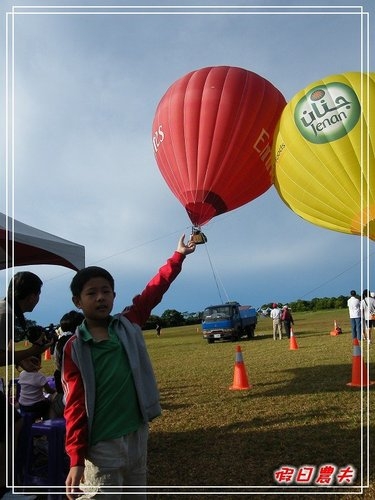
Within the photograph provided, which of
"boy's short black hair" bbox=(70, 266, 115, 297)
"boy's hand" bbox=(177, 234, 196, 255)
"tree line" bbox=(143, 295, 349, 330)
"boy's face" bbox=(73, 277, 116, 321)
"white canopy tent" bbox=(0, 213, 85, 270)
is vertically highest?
"white canopy tent" bbox=(0, 213, 85, 270)

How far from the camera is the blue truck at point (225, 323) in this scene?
2250 centimetres

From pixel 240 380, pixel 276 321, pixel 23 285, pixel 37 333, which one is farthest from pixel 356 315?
pixel 23 285

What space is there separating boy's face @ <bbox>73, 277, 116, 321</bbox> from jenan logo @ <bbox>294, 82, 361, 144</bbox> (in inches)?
217

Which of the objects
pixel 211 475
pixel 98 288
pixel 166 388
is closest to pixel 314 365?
pixel 166 388

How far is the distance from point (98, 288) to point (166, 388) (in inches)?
273

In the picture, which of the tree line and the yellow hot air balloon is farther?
the tree line

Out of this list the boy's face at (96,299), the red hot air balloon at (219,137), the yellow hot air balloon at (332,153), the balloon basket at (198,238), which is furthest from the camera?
the red hot air balloon at (219,137)

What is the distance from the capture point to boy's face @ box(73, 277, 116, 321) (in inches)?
93.9

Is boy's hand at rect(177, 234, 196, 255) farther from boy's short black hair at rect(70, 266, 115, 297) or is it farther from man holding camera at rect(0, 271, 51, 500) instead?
man holding camera at rect(0, 271, 51, 500)

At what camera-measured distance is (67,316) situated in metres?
4.95

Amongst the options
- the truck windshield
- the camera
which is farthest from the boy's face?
the truck windshield

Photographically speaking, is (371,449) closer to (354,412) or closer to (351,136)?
(354,412)

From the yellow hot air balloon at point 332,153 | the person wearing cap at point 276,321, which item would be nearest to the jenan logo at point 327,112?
the yellow hot air balloon at point 332,153

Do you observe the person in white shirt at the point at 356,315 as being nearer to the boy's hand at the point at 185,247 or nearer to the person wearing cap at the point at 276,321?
the person wearing cap at the point at 276,321
